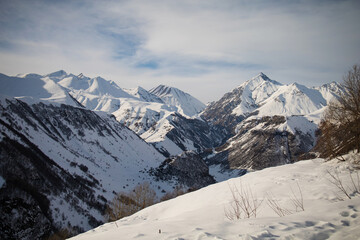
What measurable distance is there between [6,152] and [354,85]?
36732mm

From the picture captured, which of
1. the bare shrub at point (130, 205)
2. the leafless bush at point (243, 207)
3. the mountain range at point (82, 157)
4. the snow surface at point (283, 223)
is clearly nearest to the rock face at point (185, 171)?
the mountain range at point (82, 157)

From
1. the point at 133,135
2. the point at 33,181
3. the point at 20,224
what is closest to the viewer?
the point at 20,224

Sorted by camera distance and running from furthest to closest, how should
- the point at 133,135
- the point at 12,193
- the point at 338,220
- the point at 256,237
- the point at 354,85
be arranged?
the point at 133,135
the point at 12,193
the point at 354,85
the point at 338,220
the point at 256,237

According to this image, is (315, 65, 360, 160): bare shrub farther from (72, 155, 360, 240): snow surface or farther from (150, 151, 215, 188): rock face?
(150, 151, 215, 188): rock face

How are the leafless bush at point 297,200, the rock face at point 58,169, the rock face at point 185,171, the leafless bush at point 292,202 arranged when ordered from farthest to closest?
the rock face at point 185,171 → the rock face at point 58,169 → the leafless bush at point 297,200 → the leafless bush at point 292,202

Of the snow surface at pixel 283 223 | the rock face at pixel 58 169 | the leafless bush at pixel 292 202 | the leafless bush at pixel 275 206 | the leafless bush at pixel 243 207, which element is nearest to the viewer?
the snow surface at pixel 283 223

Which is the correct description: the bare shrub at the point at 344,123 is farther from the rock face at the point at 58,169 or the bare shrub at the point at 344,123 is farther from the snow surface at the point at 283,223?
the rock face at the point at 58,169

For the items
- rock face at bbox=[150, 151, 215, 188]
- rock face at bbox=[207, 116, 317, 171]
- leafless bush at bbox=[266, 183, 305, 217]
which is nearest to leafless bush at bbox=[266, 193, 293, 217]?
leafless bush at bbox=[266, 183, 305, 217]

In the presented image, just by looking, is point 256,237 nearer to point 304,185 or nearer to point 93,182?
point 304,185

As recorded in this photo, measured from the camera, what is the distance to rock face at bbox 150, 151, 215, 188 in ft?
211

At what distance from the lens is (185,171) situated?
69.6 m

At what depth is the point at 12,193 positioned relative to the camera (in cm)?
1883

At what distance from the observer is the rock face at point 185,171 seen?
64.2m

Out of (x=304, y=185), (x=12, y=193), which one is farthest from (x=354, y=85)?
(x=12, y=193)
